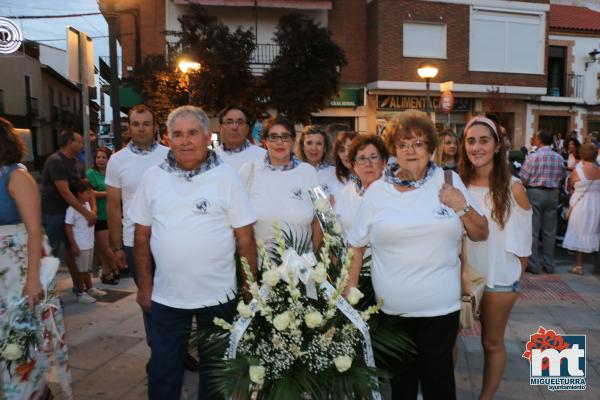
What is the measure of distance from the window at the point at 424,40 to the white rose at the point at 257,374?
17907 millimetres

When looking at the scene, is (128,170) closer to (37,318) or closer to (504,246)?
(37,318)

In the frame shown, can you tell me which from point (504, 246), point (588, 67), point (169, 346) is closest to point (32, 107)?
point (588, 67)

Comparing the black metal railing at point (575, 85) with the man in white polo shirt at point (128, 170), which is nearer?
the man in white polo shirt at point (128, 170)

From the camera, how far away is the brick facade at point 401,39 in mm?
18000

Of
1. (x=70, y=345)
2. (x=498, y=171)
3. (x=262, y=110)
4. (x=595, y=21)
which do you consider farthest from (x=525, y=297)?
(x=595, y=21)

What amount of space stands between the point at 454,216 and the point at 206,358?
5.06 feet

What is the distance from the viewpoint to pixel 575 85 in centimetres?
2273

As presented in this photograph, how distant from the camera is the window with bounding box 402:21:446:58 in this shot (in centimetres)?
1828

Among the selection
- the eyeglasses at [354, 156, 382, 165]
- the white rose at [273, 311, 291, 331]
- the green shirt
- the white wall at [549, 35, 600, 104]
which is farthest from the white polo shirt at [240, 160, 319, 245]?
the white wall at [549, 35, 600, 104]

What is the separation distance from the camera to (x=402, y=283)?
2477 millimetres

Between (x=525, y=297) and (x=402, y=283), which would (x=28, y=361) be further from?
(x=525, y=297)

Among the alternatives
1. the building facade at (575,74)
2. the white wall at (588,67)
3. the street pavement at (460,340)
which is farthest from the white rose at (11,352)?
the white wall at (588,67)

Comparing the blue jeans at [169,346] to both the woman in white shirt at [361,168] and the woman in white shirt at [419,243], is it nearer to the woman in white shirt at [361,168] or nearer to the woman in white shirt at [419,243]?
the woman in white shirt at [419,243]

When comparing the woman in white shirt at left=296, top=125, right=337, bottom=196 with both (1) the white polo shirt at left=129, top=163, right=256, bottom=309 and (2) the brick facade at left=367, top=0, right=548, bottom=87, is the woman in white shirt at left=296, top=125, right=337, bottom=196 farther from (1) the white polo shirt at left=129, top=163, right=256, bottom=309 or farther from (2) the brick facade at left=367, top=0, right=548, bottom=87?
(2) the brick facade at left=367, top=0, right=548, bottom=87
